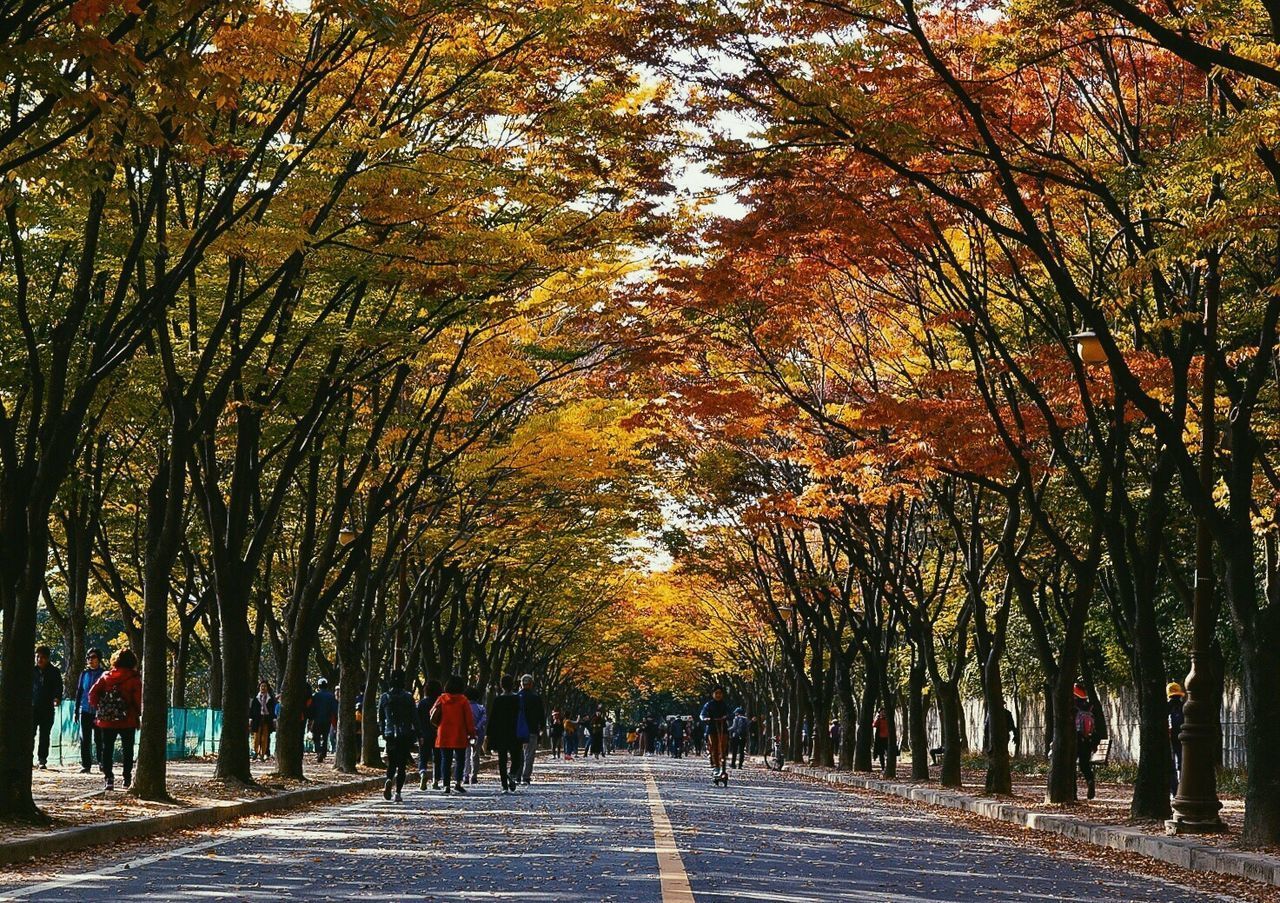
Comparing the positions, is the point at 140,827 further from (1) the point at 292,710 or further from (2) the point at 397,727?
(1) the point at 292,710

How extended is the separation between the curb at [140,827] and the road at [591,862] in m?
0.39

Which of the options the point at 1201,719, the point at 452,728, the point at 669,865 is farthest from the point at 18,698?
the point at 1201,719

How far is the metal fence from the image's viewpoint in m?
29.5

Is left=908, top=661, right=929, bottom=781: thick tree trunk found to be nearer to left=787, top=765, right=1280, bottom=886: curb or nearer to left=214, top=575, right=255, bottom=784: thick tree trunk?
left=787, top=765, right=1280, bottom=886: curb

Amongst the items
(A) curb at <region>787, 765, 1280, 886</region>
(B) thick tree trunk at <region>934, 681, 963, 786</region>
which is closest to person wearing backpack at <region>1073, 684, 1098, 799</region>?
(A) curb at <region>787, 765, 1280, 886</region>

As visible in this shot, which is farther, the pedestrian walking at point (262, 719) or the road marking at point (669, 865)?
the pedestrian walking at point (262, 719)

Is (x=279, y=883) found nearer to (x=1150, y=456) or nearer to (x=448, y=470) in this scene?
(x=1150, y=456)

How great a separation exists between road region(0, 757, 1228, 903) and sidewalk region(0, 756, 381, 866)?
0.45 meters

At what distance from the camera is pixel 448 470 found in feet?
103

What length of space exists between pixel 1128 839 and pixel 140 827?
30.1ft

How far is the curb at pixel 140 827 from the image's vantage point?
1210cm

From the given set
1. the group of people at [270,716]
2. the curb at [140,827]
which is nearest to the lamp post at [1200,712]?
the curb at [140,827]

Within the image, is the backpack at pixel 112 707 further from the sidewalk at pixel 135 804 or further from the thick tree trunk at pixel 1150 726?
the thick tree trunk at pixel 1150 726

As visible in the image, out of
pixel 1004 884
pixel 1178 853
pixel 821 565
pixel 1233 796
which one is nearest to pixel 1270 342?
pixel 1178 853
